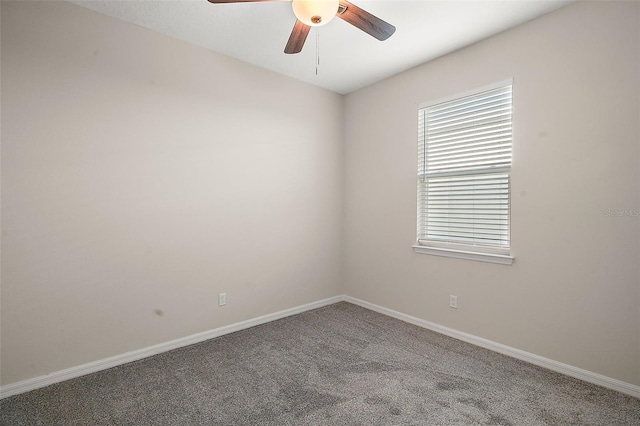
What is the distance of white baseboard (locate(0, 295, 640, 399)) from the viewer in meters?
2.14

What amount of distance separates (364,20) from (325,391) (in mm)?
2360

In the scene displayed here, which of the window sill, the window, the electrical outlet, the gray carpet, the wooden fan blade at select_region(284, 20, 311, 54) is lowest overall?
the gray carpet

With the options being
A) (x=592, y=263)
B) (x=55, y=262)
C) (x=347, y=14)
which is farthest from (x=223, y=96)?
(x=592, y=263)

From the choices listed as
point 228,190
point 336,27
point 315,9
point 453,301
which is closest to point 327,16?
point 315,9

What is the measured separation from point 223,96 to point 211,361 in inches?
93.6

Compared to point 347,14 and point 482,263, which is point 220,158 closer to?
point 347,14

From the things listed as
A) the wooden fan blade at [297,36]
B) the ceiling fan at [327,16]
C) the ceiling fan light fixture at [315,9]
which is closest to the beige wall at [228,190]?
the wooden fan blade at [297,36]

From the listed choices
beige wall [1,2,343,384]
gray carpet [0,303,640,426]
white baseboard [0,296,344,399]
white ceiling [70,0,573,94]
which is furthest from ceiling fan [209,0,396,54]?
white baseboard [0,296,344,399]

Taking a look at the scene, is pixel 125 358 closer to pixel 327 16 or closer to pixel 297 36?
pixel 297 36

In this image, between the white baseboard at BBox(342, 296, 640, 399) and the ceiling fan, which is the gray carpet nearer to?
the white baseboard at BBox(342, 296, 640, 399)

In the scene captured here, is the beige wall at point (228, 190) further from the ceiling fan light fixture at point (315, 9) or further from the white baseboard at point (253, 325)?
the ceiling fan light fixture at point (315, 9)

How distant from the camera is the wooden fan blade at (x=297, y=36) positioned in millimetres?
1968

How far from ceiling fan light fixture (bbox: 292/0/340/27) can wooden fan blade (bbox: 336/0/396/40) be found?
0.07m

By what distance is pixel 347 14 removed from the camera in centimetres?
186
